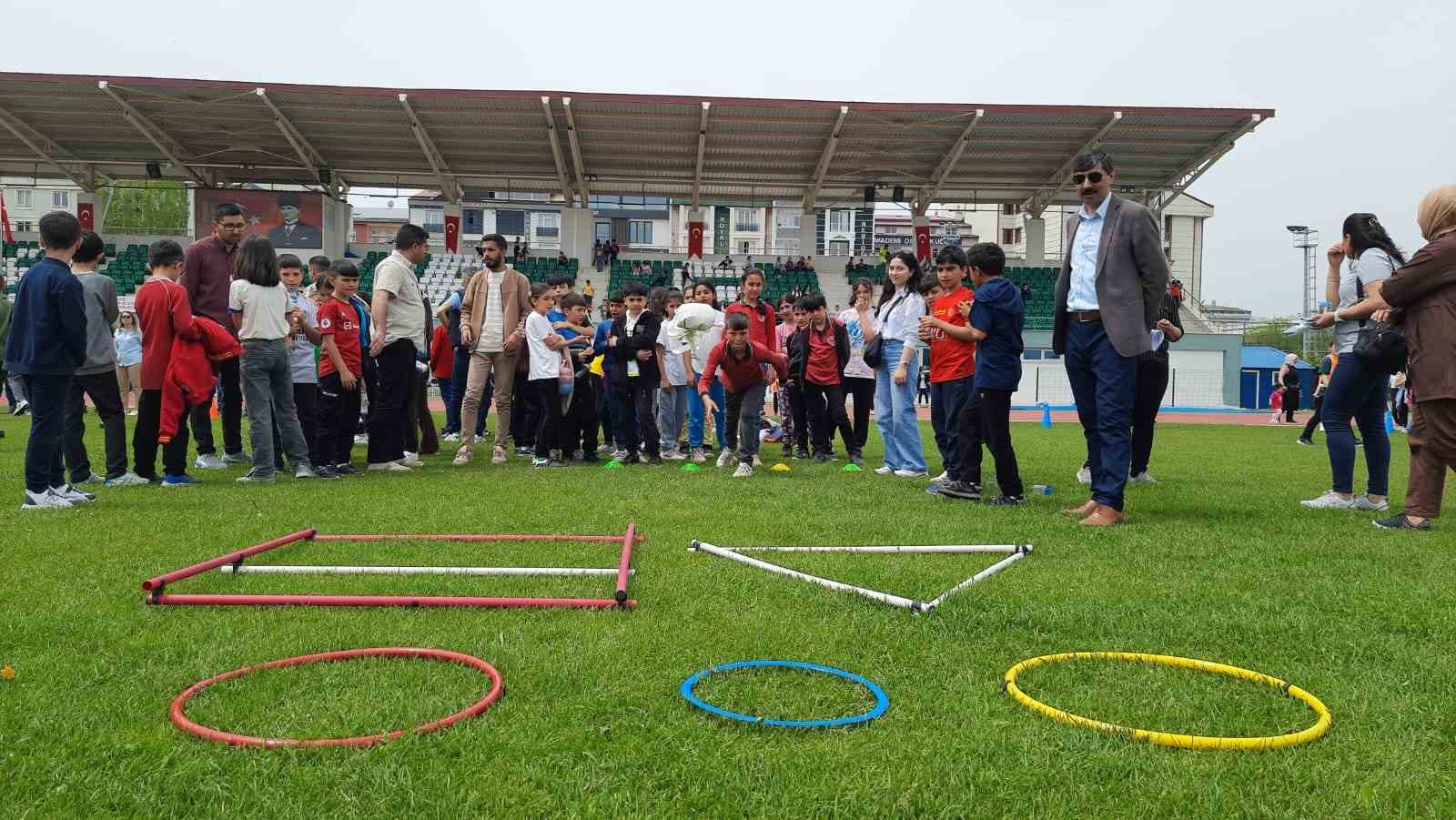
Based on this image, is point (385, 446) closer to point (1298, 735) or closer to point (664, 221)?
point (1298, 735)

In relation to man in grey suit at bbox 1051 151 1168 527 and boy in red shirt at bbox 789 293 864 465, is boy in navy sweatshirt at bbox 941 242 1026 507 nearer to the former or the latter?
man in grey suit at bbox 1051 151 1168 527

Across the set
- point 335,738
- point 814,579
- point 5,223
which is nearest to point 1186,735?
point 814,579

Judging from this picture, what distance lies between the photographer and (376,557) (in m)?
4.81

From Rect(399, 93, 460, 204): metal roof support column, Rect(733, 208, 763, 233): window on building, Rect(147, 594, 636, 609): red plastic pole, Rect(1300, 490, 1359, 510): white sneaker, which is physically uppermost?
Rect(733, 208, 763, 233): window on building

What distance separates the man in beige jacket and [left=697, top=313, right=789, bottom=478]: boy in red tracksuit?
2.00m

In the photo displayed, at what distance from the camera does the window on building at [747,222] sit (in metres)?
83.6

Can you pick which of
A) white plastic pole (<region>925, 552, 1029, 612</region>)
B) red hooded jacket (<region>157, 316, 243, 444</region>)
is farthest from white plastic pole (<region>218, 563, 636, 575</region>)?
red hooded jacket (<region>157, 316, 243, 444</region>)

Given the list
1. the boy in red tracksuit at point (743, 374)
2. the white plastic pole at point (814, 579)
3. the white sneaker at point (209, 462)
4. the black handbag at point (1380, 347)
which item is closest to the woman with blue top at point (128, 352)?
the white sneaker at point (209, 462)

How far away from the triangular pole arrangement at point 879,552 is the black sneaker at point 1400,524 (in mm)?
2579

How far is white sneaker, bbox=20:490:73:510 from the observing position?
644 centimetres

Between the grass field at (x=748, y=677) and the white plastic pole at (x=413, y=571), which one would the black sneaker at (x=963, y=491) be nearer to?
the grass field at (x=748, y=677)

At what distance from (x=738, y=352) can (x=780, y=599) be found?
5.02 meters

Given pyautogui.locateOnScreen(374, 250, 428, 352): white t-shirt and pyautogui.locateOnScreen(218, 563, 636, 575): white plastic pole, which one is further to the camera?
pyautogui.locateOnScreen(374, 250, 428, 352): white t-shirt

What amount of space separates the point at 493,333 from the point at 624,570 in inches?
234
